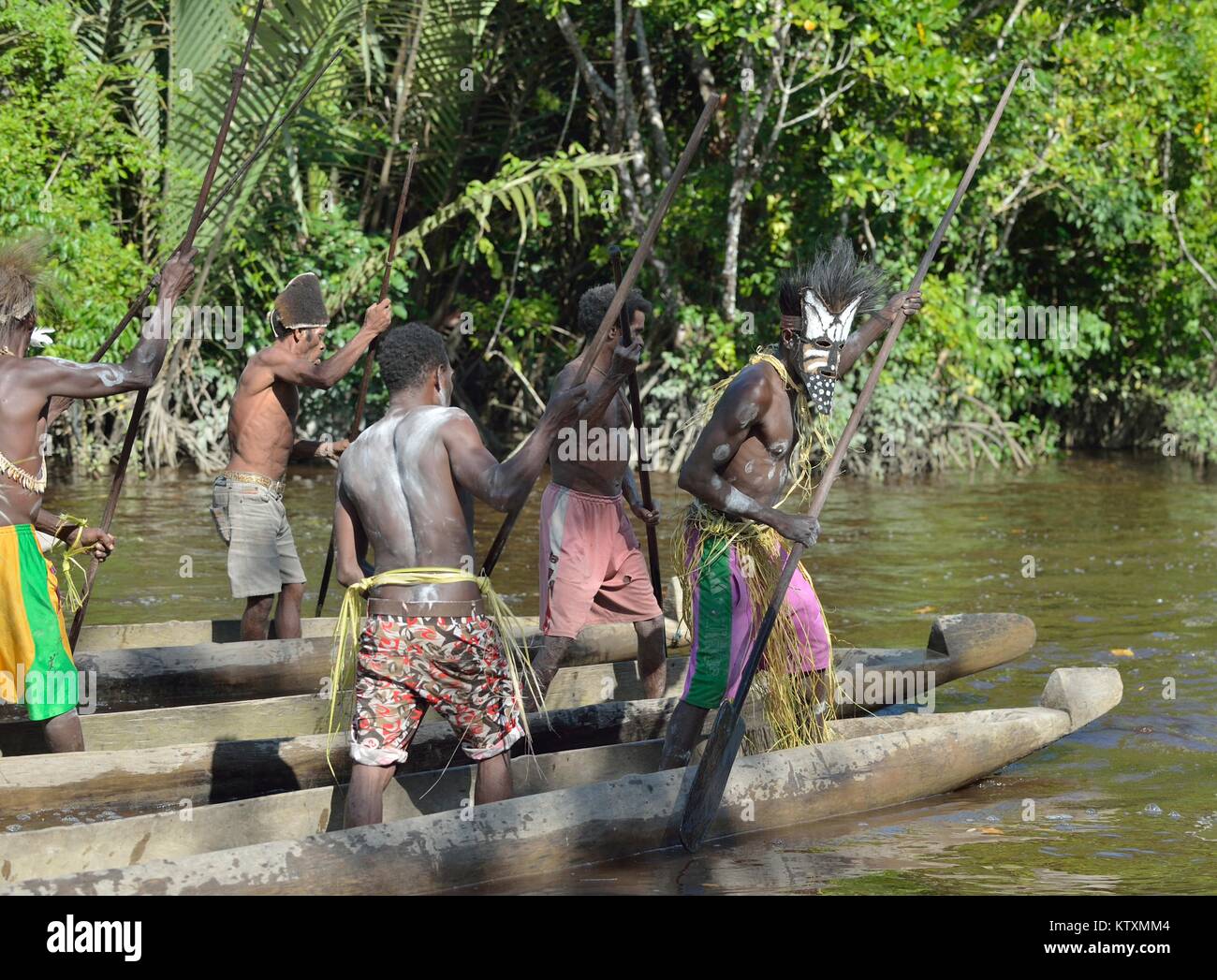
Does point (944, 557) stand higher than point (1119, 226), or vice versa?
point (1119, 226)

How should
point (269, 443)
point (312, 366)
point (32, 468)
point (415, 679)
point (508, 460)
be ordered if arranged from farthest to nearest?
1. point (269, 443)
2. point (312, 366)
3. point (32, 468)
4. point (415, 679)
5. point (508, 460)

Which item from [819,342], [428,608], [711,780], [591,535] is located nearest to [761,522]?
[819,342]

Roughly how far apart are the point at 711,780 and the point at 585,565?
1.57 m

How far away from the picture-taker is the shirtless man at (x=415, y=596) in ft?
14.7

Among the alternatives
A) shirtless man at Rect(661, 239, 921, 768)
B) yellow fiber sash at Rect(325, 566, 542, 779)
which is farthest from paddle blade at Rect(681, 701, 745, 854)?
yellow fiber sash at Rect(325, 566, 542, 779)

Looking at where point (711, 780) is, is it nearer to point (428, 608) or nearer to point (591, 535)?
point (428, 608)

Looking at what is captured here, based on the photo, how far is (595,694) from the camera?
267 inches

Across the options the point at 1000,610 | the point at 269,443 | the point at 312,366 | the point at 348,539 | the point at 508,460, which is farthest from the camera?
the point at 1000,610

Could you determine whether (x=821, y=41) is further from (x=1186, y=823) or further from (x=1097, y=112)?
(x=1186, y=823)

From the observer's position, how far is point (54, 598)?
5383mm

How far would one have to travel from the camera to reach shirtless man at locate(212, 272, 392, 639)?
272 inches

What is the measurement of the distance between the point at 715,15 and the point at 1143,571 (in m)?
5.51
